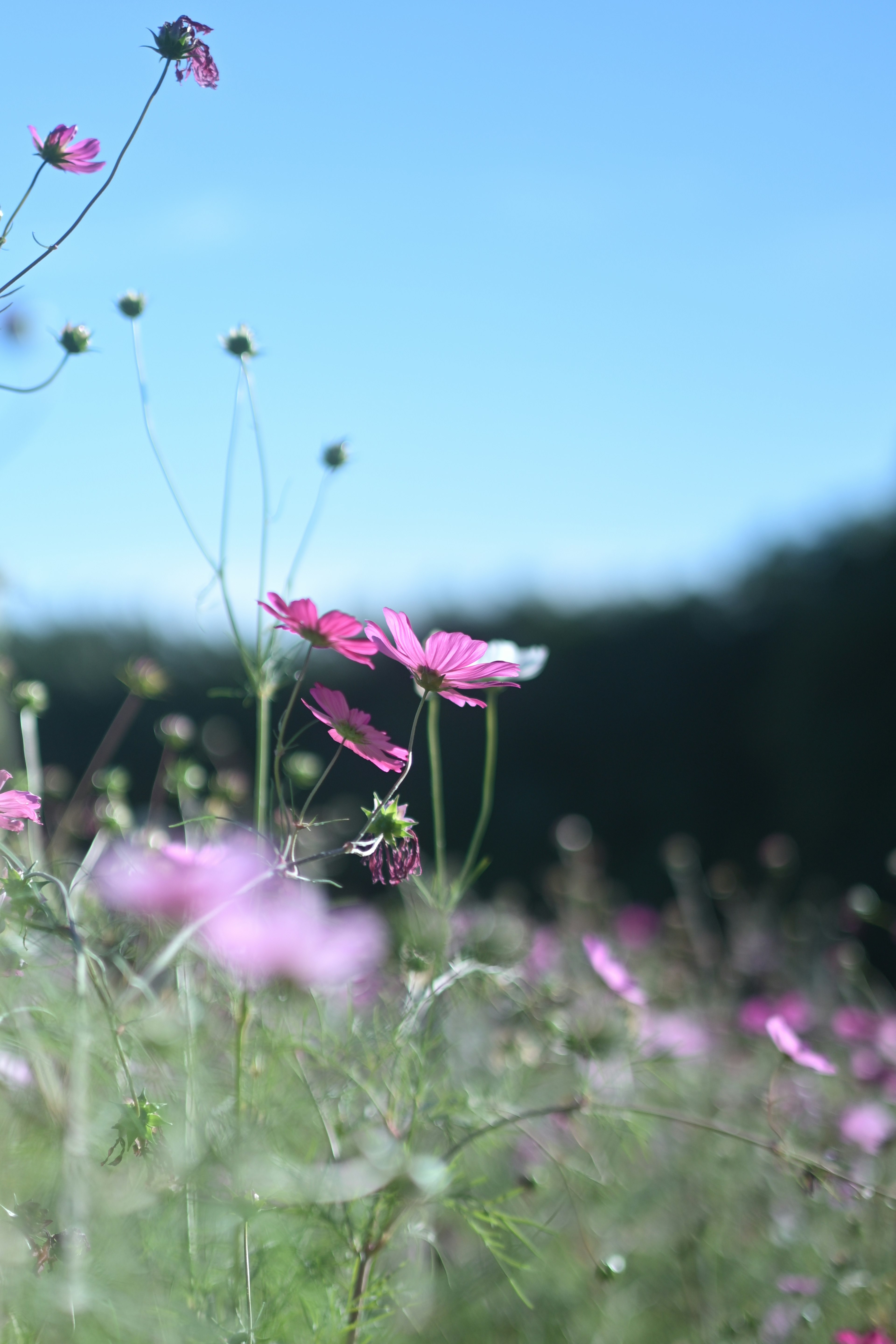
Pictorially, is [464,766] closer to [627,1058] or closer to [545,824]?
[545,824]

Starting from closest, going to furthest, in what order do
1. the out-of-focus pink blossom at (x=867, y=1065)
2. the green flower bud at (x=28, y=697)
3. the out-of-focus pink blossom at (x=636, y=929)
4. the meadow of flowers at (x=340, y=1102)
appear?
the meadow of flowers at (x=340, y=1102) < the green flower bud at (x=28, y=697) < the out-of-focus pink blossom at (x=867, y=1065) < the out-of-focus pink blossom at (x=636, y=929)

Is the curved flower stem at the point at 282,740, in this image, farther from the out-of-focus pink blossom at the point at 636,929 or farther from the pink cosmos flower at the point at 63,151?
the out-of-focus pink blossom at the point at 636,929

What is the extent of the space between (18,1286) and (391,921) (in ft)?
3.26

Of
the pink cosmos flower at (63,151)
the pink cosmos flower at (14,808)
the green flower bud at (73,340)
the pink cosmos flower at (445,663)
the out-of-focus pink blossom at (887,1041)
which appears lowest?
the out-of-focus pink blossom at (887,1041)

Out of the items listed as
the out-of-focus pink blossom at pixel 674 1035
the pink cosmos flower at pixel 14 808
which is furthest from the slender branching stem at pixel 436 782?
the out-of-focus pink blossom at pixel 674 1035

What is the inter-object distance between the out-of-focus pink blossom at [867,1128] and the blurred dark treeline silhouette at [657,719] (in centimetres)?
291

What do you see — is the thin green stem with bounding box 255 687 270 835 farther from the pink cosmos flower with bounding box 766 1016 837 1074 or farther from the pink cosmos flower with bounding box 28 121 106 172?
the pink cosmos flower with bounding box 766 1016 837 1074

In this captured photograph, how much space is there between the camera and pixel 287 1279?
0.76m

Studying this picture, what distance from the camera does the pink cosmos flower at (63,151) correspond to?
0.60 meters

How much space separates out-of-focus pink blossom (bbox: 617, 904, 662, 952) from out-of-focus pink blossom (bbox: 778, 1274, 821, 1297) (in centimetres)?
118

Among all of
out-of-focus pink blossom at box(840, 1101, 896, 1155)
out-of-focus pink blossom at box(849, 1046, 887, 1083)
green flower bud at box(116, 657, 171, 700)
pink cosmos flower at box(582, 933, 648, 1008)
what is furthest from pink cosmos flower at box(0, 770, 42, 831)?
out-of-focus pink blossom at box(849, 1046, 887, 1083)

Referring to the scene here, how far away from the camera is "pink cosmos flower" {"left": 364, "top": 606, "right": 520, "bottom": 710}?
1.93ft

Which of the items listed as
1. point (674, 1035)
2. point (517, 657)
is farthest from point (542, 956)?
point (517, 657)

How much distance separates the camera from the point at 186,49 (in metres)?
0.61
